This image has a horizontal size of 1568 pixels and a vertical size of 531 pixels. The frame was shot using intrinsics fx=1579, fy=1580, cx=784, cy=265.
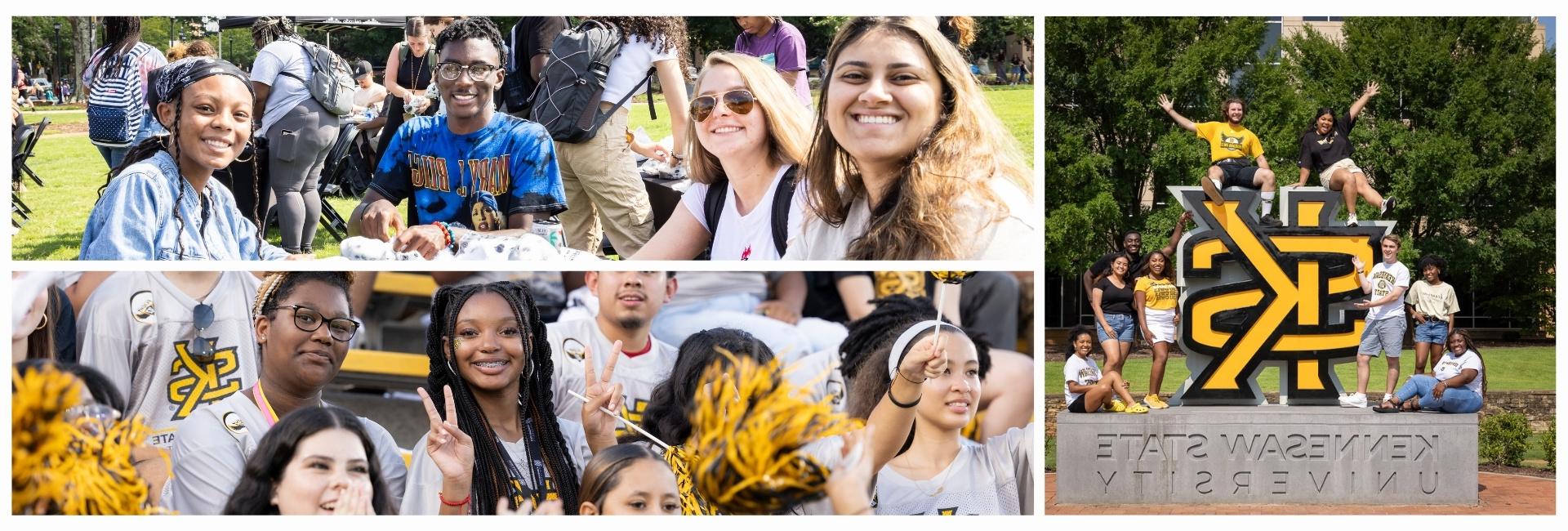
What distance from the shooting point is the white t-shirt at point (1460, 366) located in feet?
31.3

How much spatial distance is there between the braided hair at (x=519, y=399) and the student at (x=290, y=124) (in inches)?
43.7

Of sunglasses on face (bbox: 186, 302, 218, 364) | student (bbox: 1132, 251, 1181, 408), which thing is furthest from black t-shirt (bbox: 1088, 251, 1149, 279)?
sunglasses on face (bbox: 186, 302, 218, 364)

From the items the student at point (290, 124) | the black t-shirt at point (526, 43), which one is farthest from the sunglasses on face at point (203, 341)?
the black t-shirt at point (526, 43)

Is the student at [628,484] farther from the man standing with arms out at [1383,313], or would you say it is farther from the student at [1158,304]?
the man standing with arms out at [1383,313]

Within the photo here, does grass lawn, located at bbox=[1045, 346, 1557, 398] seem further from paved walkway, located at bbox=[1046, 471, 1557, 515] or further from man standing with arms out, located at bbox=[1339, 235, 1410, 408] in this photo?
man standing with arms out, located at bbox=[1339, 235, 1410, 408]

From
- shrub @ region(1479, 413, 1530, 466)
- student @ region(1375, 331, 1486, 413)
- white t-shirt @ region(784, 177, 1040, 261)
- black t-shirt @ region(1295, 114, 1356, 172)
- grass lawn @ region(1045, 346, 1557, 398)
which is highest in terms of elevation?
black t-shirt @ region(1295, 114, 1356, 172)

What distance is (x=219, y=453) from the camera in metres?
6.69

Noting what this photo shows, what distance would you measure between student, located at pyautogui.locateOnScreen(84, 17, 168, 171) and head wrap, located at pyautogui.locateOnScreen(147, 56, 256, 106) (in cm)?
42

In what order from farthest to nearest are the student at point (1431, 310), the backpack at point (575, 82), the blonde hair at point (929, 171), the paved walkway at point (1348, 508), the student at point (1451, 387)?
1. the student at point (1431, 310)
2. the student at point (1451, 387)
3. the paved walkway at point (1348, 508)
4. the backpack at point (575, 82)
5. the blonde hair at point (929, 171)

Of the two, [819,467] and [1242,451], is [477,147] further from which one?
[1242,451]

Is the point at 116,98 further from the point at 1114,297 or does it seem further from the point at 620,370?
the point at 1114,297

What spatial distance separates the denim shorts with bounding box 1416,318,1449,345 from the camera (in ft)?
31.6

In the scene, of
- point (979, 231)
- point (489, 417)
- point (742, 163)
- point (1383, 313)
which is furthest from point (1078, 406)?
point (489, 417)

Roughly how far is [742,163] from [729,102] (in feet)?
0.86
